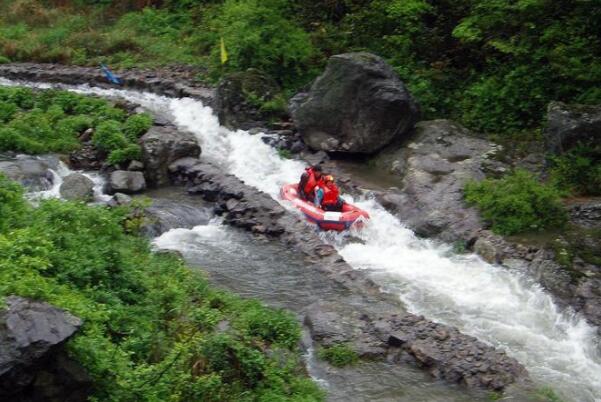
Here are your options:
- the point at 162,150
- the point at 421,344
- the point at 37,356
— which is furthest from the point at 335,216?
the point at 37,356

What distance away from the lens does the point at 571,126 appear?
1366 cm

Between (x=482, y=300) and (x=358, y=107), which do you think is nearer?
(x=482, y=300)

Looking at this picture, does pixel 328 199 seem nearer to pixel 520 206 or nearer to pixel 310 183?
pixel 310 183

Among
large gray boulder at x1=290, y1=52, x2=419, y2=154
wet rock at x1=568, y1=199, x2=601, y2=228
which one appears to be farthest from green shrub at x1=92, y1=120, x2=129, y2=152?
wet rock at x1=568, y1=199, x2=601, y2=228

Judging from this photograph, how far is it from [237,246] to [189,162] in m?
4.13

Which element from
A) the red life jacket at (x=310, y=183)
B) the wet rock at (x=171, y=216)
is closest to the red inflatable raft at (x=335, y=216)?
the red life jacket at (x=310, y=183)

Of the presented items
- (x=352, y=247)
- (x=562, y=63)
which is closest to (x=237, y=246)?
(x=352, y=247)

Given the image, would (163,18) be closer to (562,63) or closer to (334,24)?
(334,24)

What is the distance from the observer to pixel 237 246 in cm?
1280

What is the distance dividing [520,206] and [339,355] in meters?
5.76

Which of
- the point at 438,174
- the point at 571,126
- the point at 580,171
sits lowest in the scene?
the point at 438,174

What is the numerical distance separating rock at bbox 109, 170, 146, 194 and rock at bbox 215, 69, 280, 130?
4.28 meters

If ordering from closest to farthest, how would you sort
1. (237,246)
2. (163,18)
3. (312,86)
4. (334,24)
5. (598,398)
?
1. (598,398)
2. (237,246)
3. (312,86)
4. (334,24)
5. (163,18)

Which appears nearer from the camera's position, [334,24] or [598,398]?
[598,398]
